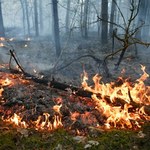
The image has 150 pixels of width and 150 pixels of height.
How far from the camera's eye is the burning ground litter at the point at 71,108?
17.6 feet

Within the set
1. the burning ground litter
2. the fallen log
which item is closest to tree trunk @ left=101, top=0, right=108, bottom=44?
the fallen log

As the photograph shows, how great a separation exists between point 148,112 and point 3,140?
3.46m

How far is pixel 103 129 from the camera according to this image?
16.9 ft

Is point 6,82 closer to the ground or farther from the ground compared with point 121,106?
farther from the ground

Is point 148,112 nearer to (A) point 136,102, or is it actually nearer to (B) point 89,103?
(A) point 136,102

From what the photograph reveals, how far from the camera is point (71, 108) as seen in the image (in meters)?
6.17

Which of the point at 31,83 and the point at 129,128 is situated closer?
the point at 129,128

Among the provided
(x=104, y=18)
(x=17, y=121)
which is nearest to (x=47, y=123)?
(x=17, y=121)

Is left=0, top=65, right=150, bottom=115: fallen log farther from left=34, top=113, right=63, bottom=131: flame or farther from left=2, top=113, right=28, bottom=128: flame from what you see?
left=2, top=113, right=28, bottom=128: flame

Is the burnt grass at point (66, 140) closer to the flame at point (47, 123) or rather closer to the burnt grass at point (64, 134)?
the burnt grass at point (64, 134)

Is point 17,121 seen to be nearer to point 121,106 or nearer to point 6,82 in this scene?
point 6,82

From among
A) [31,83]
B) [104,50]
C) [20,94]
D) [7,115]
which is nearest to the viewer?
[7,115]

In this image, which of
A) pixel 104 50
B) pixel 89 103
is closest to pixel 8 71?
pixel 89 103

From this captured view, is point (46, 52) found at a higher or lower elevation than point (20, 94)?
lower
